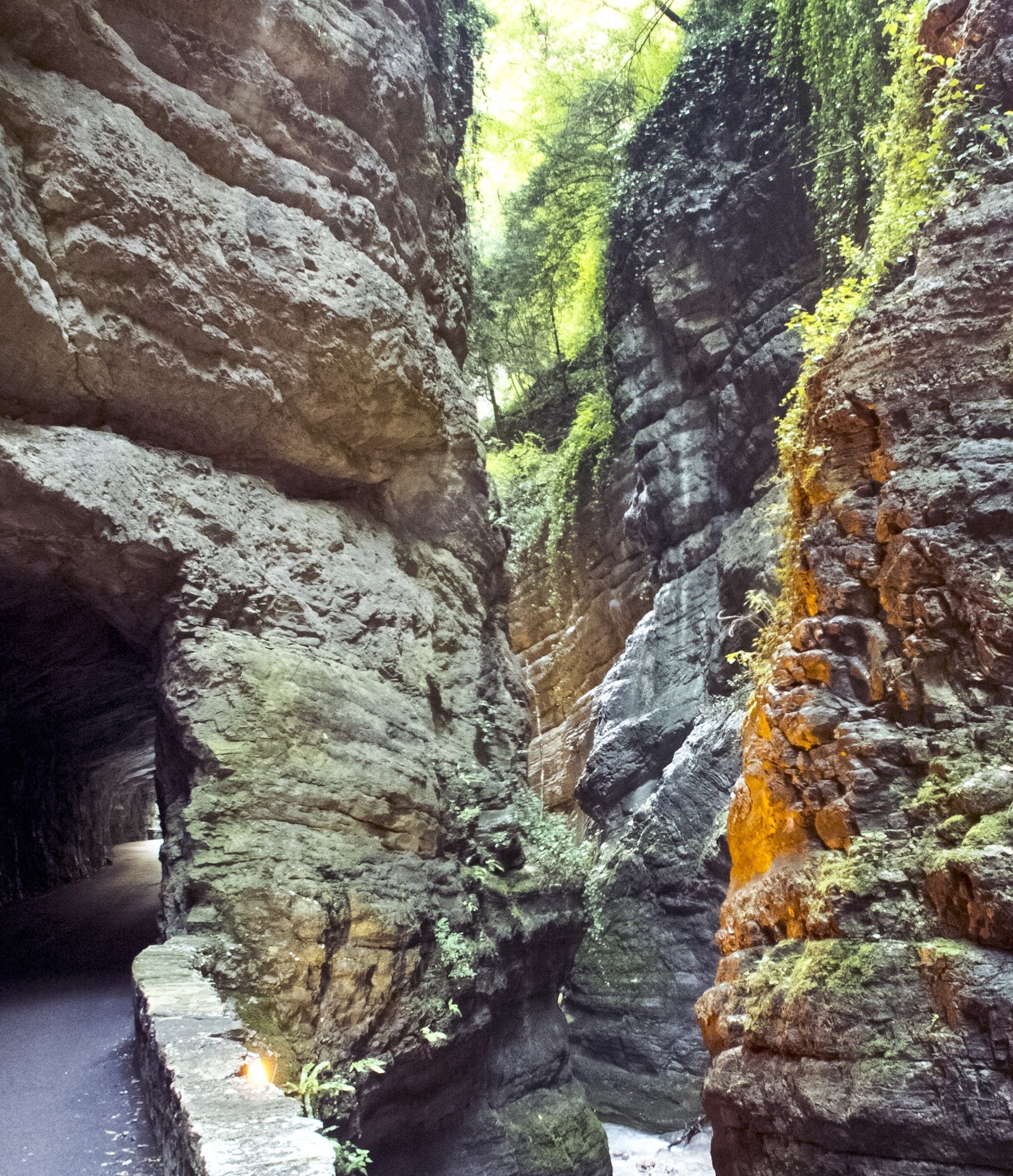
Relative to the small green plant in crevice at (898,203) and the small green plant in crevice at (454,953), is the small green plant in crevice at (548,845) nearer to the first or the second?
the small green plant in crevice at (454,953)

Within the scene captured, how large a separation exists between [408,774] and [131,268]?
5.21 meters

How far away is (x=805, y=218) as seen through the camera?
14.9m

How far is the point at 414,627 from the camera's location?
346 inches

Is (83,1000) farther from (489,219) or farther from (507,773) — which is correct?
(489,219)

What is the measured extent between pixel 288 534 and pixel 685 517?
→ 383 inches

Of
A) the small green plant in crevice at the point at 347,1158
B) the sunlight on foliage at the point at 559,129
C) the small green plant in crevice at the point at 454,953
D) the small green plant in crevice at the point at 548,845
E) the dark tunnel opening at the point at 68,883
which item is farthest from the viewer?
the sunlight on foliage at the point at 559,129

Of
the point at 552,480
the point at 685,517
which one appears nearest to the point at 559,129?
the point at 552,480

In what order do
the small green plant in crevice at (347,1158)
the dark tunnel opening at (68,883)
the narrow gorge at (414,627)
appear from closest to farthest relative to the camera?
the dark tunnel opening at (68,883), the small green plant in crevice at (347,1158), the narrow gorge at (414,627)

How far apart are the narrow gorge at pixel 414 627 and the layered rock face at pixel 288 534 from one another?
0.04 meters

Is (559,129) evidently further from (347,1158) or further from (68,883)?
(347,1158)

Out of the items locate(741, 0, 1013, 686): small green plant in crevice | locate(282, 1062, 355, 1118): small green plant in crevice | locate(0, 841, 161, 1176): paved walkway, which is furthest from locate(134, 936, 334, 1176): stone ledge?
locate(741, 0, 1013, 686): small green plant in crevice

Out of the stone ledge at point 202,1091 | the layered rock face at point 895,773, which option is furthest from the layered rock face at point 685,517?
the stone ledge at point 202,1091

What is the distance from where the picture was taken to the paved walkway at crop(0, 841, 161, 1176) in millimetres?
4383

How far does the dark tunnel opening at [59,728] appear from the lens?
30.7 feet
